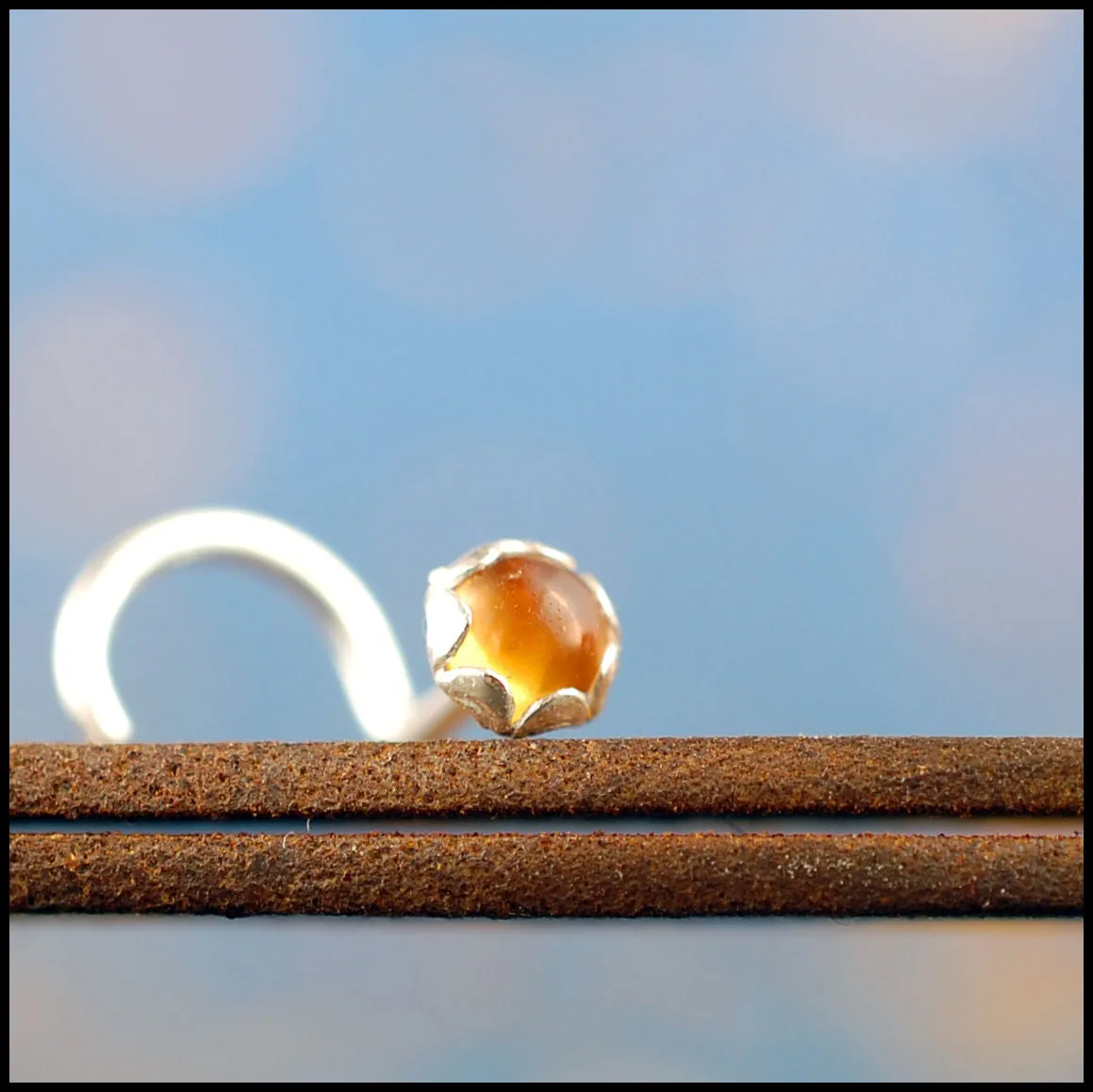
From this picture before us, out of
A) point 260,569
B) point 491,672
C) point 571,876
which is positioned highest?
point 260,569

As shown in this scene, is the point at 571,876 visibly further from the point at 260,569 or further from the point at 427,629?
the point at 260,569

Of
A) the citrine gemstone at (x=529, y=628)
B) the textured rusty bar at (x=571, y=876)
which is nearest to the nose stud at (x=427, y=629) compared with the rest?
the citrine gemstone at (x=529, y=628)

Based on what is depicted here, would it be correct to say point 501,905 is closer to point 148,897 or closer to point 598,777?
point 598,777

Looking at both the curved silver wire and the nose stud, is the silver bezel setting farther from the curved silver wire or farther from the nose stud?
the curved silver wire

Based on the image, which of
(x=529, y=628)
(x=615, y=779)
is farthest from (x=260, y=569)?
(x=615, y=779)

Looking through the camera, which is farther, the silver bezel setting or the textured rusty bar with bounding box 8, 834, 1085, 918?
the silver bezel setting

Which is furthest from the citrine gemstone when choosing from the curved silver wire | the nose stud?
the curved silver wire
